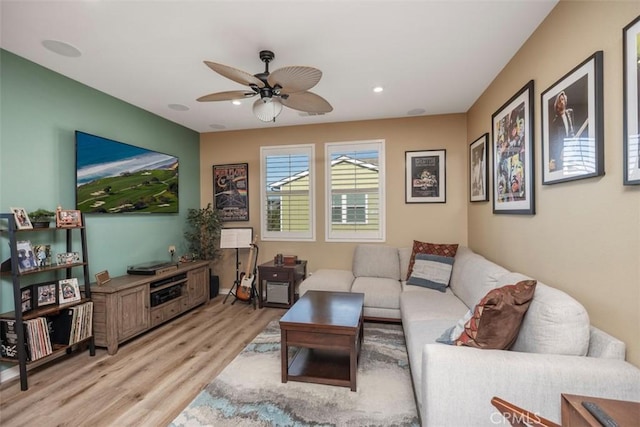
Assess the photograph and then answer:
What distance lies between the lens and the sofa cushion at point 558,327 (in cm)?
143

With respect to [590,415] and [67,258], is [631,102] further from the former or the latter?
[67,258]

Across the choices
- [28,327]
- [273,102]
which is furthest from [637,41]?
[28,327]

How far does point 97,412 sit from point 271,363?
125 cm

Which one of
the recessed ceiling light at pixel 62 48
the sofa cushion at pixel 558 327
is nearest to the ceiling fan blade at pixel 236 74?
the recessed ceiling light at pixel 62 48

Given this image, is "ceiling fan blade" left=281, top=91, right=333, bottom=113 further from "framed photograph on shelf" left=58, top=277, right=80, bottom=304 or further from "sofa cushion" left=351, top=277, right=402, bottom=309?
"framed photograph on shelf" left=58, top=277, right=80, bottom=304

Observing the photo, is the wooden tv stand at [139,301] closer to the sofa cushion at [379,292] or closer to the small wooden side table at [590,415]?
the sofa cushion at [379,292]

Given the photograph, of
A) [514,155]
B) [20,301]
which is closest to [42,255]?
[20,301]

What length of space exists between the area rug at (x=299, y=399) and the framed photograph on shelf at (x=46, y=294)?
1609mm

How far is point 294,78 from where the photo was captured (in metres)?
1.94

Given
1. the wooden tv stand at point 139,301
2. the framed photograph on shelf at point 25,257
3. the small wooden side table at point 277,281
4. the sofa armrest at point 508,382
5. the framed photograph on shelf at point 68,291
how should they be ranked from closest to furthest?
the sofa armrest at point 508,382 → the framed photograph on shelf at point 25,257 → the framed photograph on shelf at point 68,291 → the wooden tv stand at point 139,301 → the small wooden side table at point 277,281

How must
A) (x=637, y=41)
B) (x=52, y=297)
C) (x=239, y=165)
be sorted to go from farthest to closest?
(x=239, y=165)
(x=52, y=297)
(x=637, y=41)

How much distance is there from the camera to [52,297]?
8.22 ft

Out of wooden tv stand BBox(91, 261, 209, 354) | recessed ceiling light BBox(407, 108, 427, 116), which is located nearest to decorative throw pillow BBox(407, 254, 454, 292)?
recessed ceiling light BBox(407, 108, 427, 116)

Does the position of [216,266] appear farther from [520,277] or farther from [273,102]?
[520,277]
